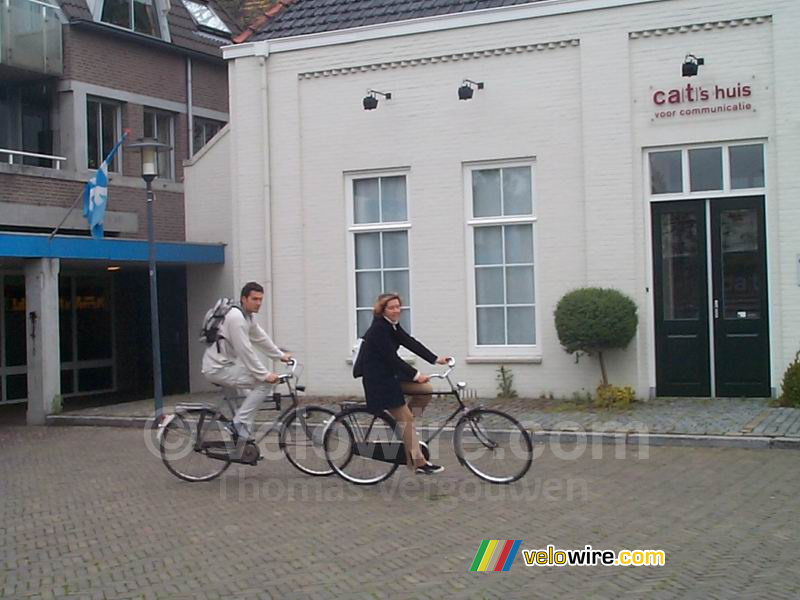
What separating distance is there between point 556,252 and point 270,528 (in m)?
8.05

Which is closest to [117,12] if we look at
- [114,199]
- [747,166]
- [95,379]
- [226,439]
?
[114,199]

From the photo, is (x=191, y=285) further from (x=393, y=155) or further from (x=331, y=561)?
(x=331, y=561)

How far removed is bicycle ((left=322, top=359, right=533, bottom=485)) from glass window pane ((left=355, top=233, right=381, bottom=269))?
6.97m

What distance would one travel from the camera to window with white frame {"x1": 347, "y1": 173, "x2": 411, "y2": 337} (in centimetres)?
1590

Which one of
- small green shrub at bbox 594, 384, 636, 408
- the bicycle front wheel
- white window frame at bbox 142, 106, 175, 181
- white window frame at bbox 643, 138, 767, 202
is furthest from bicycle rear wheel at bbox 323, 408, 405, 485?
white window frame at bbox 142, 106, 175, 181

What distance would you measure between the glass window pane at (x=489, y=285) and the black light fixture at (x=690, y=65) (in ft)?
12.7

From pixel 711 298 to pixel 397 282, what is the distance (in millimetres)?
4832

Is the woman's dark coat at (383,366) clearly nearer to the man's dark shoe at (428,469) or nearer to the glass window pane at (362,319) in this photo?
the man's dark shoe at (428,469)

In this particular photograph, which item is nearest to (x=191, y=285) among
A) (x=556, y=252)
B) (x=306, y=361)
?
(x=306, y=361)

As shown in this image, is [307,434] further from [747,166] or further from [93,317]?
[93,317]

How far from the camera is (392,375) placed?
8.98 m

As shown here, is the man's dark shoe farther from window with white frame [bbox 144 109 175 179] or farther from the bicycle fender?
window with white frame [bbox 144 109 175 179]

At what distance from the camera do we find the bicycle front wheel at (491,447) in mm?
9000

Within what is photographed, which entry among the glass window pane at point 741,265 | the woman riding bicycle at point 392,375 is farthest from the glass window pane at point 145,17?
the woman riding bicycle at point 392,375
